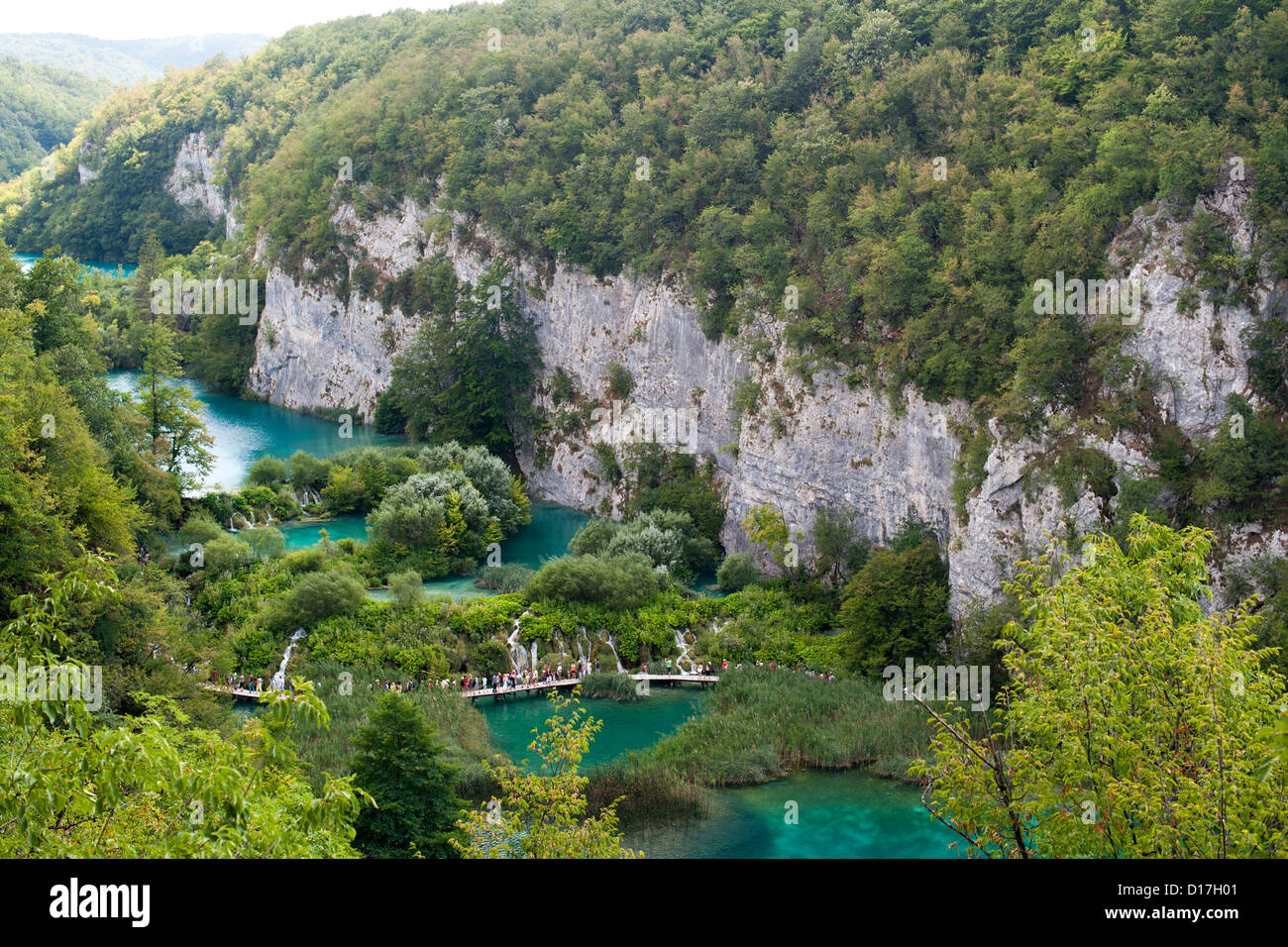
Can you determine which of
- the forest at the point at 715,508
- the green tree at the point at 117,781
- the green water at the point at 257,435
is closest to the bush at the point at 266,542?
the forest at the point at 715,508

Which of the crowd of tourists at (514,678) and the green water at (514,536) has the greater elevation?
the green water at (514,536)

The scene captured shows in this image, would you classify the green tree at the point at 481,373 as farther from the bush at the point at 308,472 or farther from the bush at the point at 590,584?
the bush at the point at 590,584

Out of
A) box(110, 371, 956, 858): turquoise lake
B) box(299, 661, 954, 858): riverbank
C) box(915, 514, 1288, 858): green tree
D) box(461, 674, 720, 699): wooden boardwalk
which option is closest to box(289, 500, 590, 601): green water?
box(110, 371, 956, 858): turquoise lake

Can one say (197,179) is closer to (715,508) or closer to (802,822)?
(715,508)

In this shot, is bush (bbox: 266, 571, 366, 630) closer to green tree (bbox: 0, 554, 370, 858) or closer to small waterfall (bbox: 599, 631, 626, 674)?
small waterfall (bbox: 599, 631, 626, 674)

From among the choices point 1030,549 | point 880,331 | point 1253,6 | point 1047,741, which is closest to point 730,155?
point 880,331

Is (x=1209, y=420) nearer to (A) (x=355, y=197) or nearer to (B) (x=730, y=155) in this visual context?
(B) (x=730, y=155)

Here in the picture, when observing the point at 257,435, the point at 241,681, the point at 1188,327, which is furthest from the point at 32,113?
the point at 1188,327
